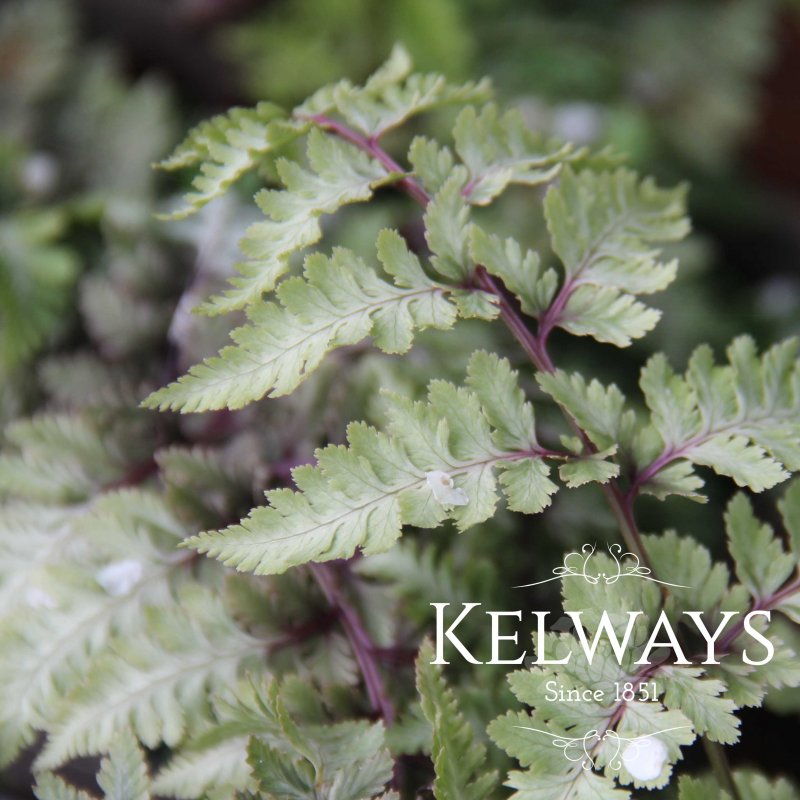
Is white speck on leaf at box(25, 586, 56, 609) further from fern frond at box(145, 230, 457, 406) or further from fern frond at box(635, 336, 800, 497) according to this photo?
fern frond at box(635, 336, 800, 497)

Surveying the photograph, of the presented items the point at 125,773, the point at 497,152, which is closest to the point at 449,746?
the point at 125,773

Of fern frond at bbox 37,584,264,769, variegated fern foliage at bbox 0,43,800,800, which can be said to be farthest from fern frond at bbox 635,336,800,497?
fern frond at bbox 37,584,264,769

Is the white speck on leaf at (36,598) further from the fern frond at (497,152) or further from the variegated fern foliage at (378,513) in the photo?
the fern frond at (497,152)

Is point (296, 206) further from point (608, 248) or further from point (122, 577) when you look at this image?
point (122, 577)

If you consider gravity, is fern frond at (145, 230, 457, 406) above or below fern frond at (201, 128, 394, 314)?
below

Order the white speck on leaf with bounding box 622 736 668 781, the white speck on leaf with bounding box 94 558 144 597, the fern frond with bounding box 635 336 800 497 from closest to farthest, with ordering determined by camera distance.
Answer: the white speck on leaf with bounding box 622 736 668 781
the fern frond with bounding box 635 336 800 497
the white speck on leaf with bounding box 94 558 144 597

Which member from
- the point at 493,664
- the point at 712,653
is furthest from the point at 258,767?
the point at 712,653

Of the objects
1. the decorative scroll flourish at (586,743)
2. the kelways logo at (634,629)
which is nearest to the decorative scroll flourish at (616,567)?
the kelways logo at (634,629)
